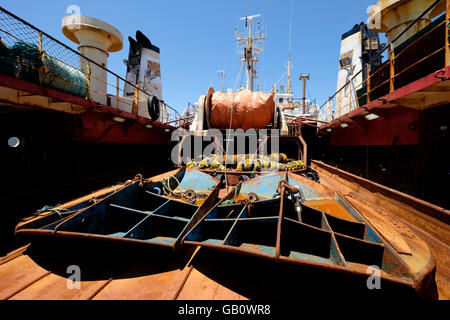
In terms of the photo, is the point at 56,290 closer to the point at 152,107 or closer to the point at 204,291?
the point at 204,291

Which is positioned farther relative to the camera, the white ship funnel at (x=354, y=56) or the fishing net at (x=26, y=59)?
the white ship funnel at (x=354, y=56)

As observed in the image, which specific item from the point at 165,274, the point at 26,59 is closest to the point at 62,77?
the point at 26,59

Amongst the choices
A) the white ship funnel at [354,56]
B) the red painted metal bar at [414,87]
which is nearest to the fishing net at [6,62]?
the red painted metal bar at [414,87]

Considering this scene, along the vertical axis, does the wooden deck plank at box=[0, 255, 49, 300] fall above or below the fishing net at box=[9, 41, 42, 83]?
below

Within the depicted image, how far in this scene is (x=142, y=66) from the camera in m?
14.8

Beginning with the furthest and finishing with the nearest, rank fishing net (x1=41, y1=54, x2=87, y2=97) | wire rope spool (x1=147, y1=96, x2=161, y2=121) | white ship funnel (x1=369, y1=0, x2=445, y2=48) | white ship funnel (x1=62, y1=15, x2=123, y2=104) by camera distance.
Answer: white ship funnel (x1=62, y1=15, x2=123, y2=104) < wire rope spool (x1=147, y1=96, x2=161, y2=121) < white ship funnel (x1=369, y1=0, x2=445, y2=48) < fishing net (x1=41, y1=54, x2=87, y2=97)

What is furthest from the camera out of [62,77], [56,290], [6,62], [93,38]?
[93,38]

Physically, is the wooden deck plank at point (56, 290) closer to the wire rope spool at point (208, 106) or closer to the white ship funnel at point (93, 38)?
the wire rope spool at point (208, 106)

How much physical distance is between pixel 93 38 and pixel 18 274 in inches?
444

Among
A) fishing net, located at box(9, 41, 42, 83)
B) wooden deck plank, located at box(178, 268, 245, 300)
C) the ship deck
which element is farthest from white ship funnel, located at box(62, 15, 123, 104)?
wooden deck plank, located at box(178, 268, 245, 300)

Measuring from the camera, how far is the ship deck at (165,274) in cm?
226

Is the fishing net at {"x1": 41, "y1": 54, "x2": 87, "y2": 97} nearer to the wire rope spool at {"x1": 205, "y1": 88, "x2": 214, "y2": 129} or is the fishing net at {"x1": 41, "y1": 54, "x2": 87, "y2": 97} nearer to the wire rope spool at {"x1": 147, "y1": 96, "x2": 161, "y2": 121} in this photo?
the wire rope spool at {"x1": 147, "y1": 96, "x2": 161, "y2": 121}

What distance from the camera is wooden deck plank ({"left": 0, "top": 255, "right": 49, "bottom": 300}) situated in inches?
89.8
